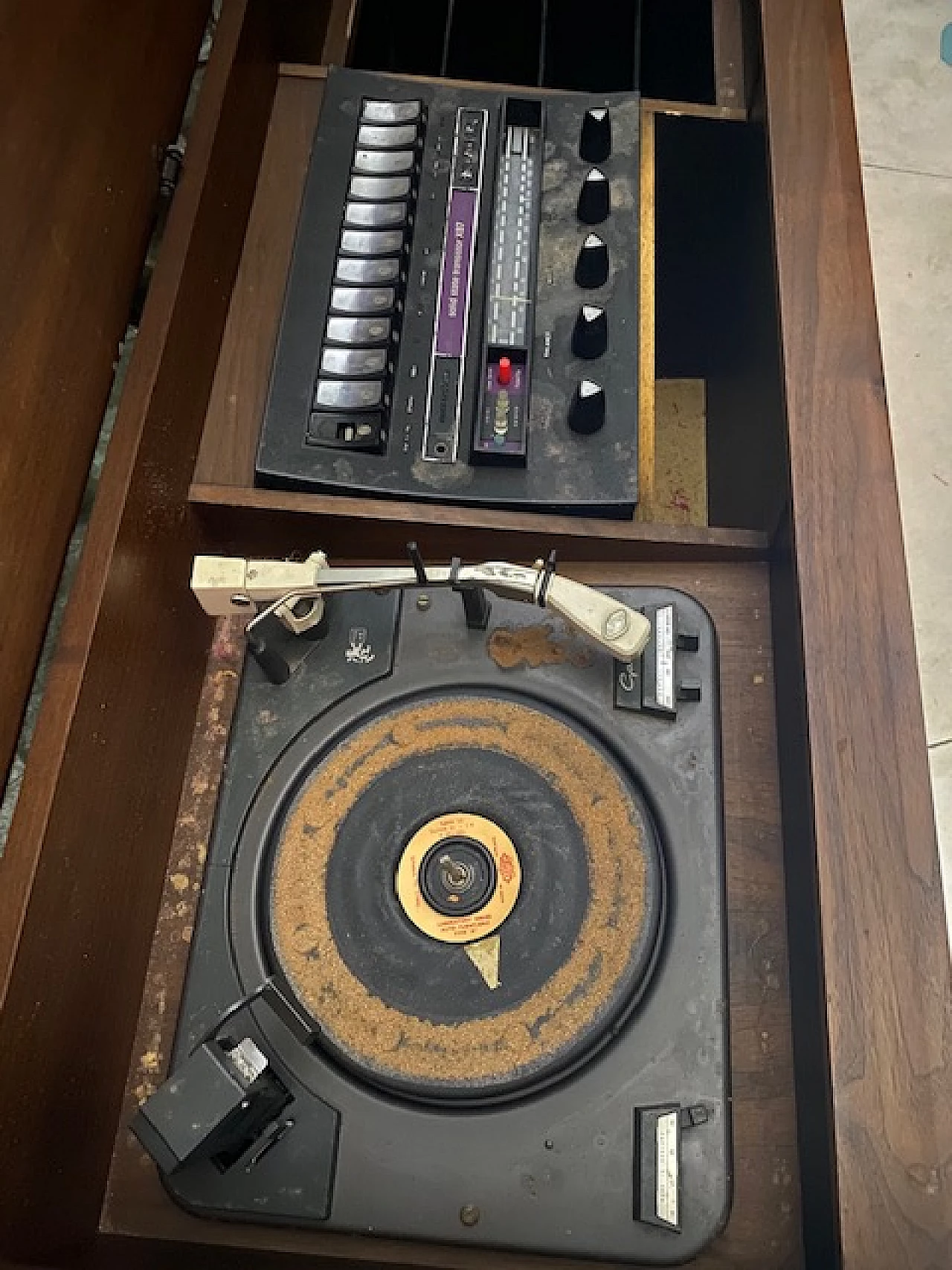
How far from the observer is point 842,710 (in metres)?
0.79

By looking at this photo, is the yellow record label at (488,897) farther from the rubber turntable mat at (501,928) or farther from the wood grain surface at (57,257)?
the wood grain surface at (57,257)

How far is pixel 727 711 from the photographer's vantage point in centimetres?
99

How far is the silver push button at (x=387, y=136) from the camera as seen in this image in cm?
121

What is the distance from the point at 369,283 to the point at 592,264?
0.24 m

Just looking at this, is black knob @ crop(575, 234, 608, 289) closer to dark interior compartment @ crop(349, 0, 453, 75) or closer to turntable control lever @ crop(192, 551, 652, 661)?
turntable control lever @ crop(192, 551, 652, 661)

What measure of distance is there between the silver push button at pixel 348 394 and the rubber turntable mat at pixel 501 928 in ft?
1.05

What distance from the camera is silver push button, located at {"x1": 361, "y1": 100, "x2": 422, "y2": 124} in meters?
1.23

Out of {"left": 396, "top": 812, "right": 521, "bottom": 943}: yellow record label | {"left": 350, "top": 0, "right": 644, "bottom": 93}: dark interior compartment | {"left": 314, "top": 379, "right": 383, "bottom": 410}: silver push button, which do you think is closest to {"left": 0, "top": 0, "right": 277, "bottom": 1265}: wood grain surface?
{"left": 314, "top": 379, "right": 383, "bottom": 410}: silver push button

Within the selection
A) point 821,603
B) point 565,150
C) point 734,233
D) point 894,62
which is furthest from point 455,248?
point 894,62

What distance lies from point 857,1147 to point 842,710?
300 mm

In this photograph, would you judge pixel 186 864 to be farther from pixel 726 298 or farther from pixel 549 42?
pixel 549 42

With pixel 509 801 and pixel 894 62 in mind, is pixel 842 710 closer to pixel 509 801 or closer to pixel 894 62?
pixel 509 801

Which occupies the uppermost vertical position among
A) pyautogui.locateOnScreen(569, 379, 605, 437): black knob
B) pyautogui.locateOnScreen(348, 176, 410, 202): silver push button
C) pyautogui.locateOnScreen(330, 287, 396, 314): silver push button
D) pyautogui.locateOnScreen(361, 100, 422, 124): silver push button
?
pyautogui.locateOnScreen(361, 100, 422, 124): silver push button

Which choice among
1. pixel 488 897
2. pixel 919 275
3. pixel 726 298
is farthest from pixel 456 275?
pixel 919 275
